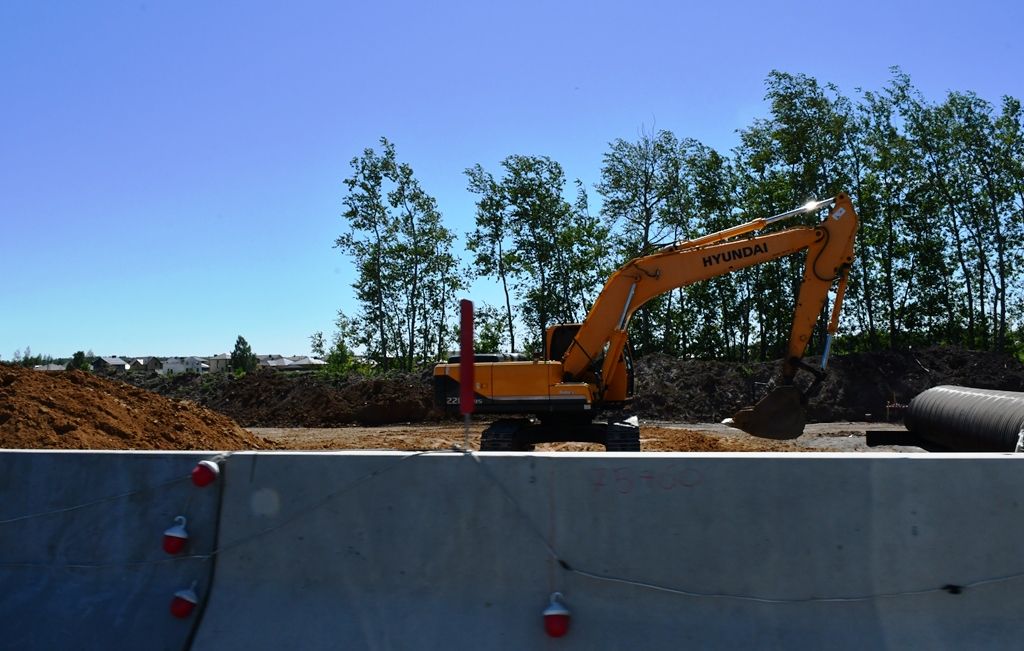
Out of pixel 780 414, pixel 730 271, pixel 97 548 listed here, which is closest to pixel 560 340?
pixel 730 271

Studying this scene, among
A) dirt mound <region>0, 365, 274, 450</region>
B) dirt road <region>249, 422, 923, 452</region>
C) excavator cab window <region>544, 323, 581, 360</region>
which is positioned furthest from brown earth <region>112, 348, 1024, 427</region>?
excavator cab window <region>544, 323, 581, 360</region>

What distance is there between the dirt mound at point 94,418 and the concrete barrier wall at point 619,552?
7.86 meters

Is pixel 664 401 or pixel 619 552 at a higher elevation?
pixel 664 401

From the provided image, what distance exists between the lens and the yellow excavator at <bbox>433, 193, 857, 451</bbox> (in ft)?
39.9

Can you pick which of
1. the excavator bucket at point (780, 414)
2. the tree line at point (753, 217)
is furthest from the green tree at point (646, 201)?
the excavator bucket at point (780, 414)

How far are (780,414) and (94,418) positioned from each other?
10.4 m

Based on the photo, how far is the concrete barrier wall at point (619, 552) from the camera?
360cm

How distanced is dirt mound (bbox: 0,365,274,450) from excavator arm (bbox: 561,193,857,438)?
6.16 m

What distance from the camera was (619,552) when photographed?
12.5ft

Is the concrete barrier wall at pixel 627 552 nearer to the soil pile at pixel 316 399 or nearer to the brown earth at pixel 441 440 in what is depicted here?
the brown earth at pixel 441 440

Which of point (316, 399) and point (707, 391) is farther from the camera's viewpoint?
point (316, 399)

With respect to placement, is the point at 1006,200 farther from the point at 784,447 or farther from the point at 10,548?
the point at 10,548

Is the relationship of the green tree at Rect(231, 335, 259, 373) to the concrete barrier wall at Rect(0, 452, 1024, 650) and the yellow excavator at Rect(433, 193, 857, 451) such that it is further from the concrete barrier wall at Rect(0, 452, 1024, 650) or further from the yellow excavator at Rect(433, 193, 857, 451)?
the concrete barrier wall at Rect(0, 452, 1024, 650)

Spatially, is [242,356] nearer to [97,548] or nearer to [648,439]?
[648,439]
